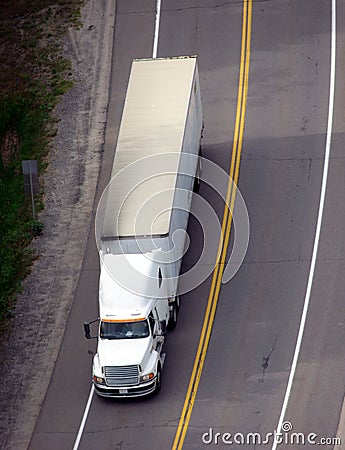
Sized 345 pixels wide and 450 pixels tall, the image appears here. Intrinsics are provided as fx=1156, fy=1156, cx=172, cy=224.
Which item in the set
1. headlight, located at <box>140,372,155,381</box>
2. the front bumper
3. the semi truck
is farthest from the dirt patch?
headlight, located at <box>140,372,155,381</box>

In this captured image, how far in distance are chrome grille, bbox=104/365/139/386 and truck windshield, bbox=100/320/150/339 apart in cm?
106

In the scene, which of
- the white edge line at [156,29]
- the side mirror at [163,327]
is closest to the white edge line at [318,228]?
the side mirror at [163,327]

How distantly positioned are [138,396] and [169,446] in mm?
2153

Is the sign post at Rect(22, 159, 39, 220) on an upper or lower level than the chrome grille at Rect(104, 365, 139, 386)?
upper

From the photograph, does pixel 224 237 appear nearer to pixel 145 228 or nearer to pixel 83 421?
pixel 145 228

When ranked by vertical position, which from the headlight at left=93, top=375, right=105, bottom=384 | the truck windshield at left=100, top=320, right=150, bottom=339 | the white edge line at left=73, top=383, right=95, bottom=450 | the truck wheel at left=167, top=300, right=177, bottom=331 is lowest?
the white edge line at left=73, top=383, right=95, bottom=450

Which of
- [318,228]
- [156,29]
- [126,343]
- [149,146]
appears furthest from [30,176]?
[156,29]

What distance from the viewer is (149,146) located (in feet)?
130

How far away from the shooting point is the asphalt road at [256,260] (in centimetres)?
3506

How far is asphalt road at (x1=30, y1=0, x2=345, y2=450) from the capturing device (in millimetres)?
35062

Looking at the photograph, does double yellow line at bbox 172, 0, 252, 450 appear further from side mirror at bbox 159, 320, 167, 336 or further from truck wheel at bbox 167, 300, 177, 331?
side mirror at bbox 159, 320, 167, 336

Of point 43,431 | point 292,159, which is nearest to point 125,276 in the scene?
point 43,431

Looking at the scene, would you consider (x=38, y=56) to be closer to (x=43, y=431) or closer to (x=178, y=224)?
(x=178, y=224)

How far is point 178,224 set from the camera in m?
38.4
